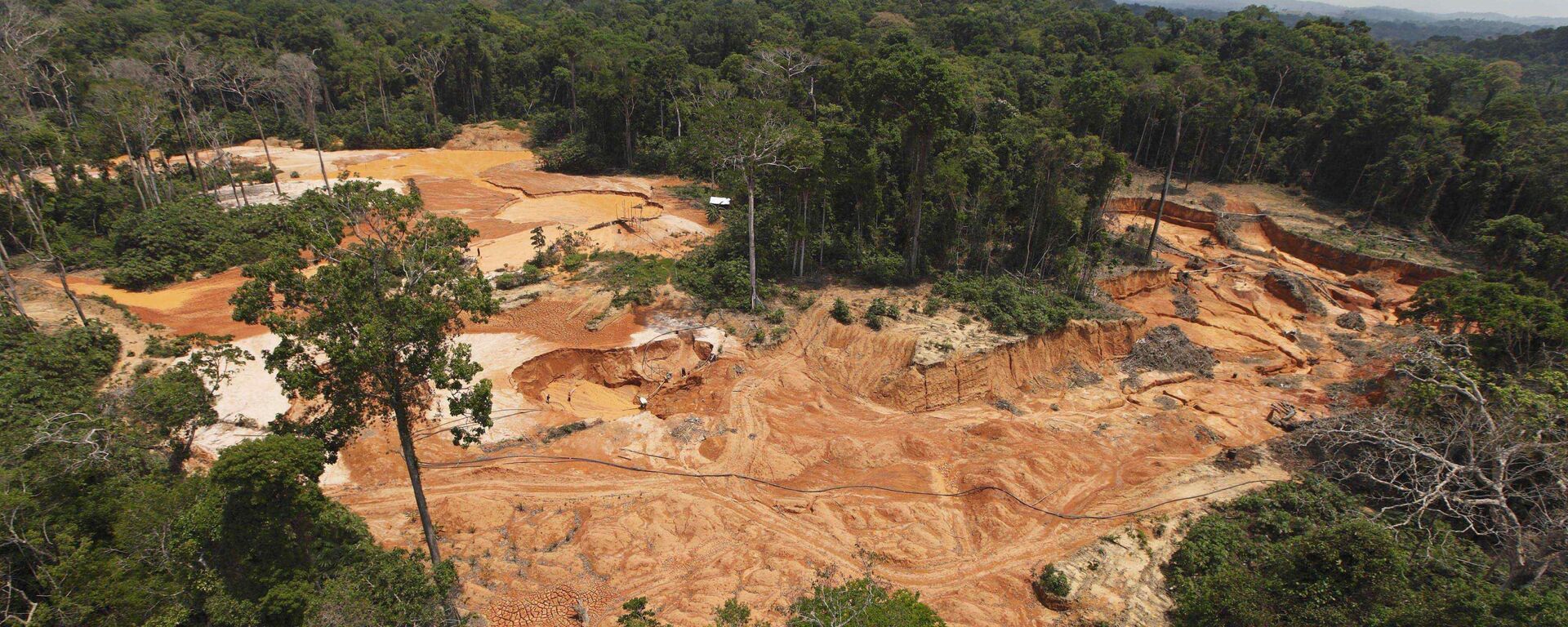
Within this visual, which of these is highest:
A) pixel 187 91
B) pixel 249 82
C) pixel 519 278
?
pixel 249 82

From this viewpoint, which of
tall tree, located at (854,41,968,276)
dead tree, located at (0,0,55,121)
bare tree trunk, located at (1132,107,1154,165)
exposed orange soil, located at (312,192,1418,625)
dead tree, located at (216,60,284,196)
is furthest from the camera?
bare tree trunk, located at (1132,107,1154,165)

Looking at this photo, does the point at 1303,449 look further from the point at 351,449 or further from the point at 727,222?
the point at 351,449

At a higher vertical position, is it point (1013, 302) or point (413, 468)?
point (413, 468)

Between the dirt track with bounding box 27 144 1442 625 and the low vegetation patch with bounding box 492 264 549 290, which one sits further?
the low vegetation patch with bounding box 492 264 549 290

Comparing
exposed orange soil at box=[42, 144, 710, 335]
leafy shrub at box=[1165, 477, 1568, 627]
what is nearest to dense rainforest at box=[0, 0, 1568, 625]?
leafy shrub at box=[1165, 477, 1568, 627]

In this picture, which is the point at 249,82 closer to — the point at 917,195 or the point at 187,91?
the point at 187,91

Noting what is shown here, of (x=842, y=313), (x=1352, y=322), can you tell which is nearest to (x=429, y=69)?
(x=842, y=313)

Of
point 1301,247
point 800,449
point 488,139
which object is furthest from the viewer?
point 488,139

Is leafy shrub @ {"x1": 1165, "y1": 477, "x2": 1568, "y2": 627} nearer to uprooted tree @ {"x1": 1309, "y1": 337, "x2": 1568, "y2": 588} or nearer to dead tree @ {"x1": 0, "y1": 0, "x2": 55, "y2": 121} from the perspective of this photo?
uprooted tree @ {"x1": 1309, "y1": 337, "x2": 1568, "y2": 588}
